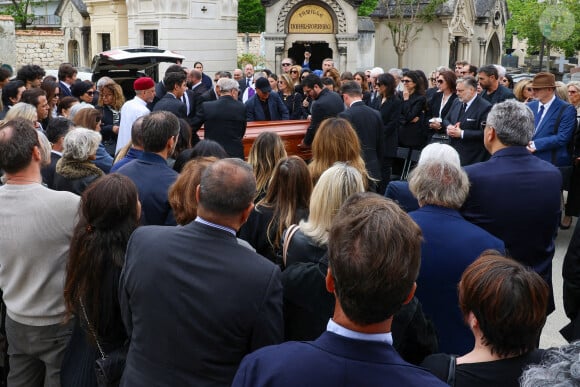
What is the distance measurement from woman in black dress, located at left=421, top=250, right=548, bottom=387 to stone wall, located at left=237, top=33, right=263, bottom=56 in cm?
2965

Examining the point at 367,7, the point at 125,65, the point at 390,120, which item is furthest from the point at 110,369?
the point at 367,7

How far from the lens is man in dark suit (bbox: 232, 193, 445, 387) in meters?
1.52

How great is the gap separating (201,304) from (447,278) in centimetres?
119

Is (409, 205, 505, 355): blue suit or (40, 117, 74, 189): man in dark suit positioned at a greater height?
(40, 117, 74, 189): man in dark suit

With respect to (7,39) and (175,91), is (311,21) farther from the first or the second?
(175,91)

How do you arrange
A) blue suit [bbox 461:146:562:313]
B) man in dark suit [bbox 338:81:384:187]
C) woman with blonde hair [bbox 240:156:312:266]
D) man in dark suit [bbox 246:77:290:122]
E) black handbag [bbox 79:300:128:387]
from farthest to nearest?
man in dark suit [bbox 246:77:290:122] < man in dark suit [bbox 338:81:384:187] < blue suit [bbox 461:146:562:313] < woman with blonde hair [bbox 240:156:312:266] < black handbag [bbox 79:300:128:387]

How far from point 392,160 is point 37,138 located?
5384 mm

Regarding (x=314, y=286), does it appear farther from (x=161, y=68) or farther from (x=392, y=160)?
(x=161, y=68)

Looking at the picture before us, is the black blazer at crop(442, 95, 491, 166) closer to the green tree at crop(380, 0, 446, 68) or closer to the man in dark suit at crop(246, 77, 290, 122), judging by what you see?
the man in dark suit at crop(246, 77, 290, 122)

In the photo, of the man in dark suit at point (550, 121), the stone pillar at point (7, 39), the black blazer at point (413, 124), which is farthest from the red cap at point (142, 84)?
the stone pillar at point (7, 39)

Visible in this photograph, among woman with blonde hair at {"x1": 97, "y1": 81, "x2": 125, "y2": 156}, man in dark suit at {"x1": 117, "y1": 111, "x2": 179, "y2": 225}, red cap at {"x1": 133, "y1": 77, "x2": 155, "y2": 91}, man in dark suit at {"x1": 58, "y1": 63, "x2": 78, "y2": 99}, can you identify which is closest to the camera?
man in dark suit at {"x1": 117, "y1": 111, "x2": 179, "y2": 225}

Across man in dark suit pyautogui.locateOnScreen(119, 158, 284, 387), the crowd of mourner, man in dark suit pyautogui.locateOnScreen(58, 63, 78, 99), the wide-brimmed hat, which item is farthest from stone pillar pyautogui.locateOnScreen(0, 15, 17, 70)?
man in dark suit pyautogui.locateOnScreen(119, 158, 284, 387)

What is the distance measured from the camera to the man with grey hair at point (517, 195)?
3492 millimetres

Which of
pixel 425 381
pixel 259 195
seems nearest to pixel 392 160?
pixel 259 195
